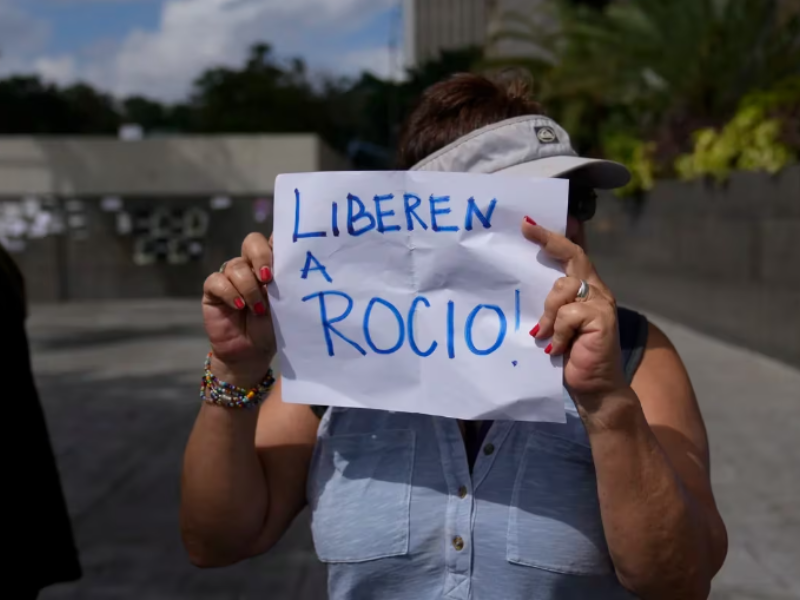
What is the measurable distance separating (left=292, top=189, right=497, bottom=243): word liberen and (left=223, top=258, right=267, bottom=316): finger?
3.9 inches

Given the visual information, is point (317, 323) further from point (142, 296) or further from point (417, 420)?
point (142, 296)

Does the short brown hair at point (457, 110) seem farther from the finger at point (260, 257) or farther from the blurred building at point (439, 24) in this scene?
the blurred building at point (439, 24)

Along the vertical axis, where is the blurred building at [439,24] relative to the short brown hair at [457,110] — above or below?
above

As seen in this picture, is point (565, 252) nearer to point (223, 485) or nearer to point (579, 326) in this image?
point (579, 326)

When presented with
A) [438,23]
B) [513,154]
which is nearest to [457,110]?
[513,154]

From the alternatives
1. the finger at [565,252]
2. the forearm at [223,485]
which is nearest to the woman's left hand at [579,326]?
the finger at [565,252]

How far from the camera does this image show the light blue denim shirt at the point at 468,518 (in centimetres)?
171

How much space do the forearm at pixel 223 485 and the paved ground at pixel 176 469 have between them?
2.42 metres

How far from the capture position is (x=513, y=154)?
178 centimetres

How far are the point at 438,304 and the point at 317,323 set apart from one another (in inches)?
8.8

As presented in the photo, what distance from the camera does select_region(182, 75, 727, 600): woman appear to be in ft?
5.25

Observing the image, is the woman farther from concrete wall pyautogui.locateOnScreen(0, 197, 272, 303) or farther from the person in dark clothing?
concrete wall pyautogui.locateOnScreen(0, 197, 272, 303)

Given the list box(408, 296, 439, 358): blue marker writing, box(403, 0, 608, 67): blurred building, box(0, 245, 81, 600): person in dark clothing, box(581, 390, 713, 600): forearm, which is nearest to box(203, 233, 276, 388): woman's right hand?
box(408, 296, 439, 358): blue marker writing

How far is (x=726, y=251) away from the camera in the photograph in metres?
10.4
